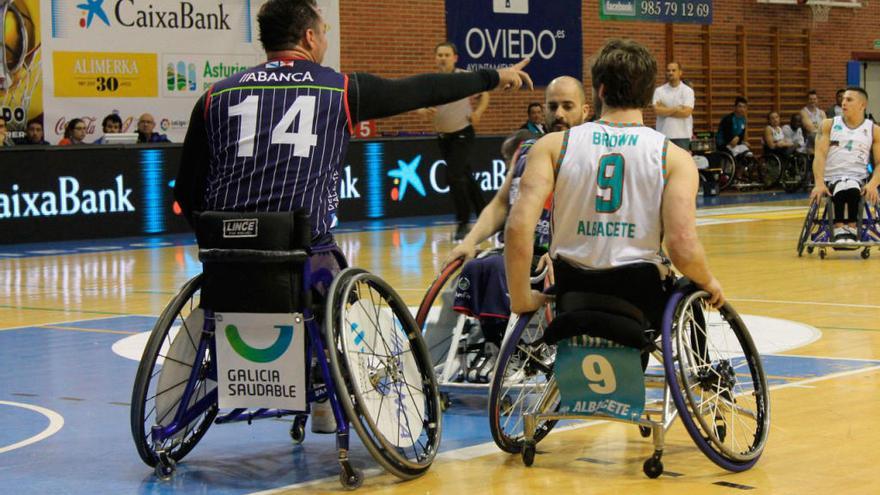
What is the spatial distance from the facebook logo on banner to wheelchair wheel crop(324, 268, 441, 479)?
16.7m

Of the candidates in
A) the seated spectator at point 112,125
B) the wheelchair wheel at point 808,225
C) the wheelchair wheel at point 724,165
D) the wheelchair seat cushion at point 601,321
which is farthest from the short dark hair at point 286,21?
the wheelchair wheel at point 724,165

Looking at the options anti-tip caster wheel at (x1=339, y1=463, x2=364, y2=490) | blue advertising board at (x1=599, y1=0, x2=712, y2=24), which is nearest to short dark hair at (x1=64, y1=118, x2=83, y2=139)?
blue advertising board at (x1=599, y1=0, x2=712, y2=24)

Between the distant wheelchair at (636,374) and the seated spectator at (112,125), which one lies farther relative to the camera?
the seated spectator at (112,125)

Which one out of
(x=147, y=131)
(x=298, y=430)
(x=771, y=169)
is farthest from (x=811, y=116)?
(x=298, y=430)

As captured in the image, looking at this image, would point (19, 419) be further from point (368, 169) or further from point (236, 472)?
point (368, 169)

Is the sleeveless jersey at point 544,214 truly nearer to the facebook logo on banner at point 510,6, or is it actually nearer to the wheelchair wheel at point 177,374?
the wheelchair wheel at point 177,374

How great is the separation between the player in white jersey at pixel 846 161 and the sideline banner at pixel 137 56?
869cm

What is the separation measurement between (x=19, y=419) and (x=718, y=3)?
20.8 meters

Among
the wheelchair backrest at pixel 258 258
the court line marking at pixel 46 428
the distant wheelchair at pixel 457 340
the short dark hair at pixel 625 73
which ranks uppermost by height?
the short dark hair at pixel 625 73

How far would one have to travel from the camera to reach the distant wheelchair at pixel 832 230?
1168 centimetres

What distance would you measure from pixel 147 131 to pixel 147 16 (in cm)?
185

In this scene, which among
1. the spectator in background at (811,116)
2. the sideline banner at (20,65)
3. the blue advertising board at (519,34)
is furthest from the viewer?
the spectator in background at (811,116)

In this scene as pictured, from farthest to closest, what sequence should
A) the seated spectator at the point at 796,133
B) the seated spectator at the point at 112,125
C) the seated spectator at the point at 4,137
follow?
the seated spectator at the point at 796,133, the seated spectator at the point at 112,125, the seated spectator at the point at 4,137

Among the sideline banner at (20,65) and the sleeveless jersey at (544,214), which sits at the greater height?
the sideline banner at (20,65)
